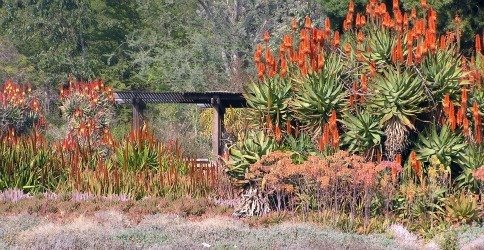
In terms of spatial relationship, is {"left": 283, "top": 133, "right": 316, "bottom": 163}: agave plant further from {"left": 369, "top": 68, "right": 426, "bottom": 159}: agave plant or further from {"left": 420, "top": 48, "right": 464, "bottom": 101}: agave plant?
{"left": 420, "top": 48, "right": 464, "bottom": 101}: agave plant

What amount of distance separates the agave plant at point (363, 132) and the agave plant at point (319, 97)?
1.12 ft

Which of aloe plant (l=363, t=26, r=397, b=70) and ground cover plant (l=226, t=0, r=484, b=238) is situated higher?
aloe plant (l=363, t=26, r=397, b=70)

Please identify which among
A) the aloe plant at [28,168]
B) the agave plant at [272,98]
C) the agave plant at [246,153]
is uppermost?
the agave plant at [272,98]

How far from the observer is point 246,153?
54.9ft

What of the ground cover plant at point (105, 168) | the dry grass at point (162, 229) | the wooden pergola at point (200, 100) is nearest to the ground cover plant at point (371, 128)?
the dry grass at point (162, 229)

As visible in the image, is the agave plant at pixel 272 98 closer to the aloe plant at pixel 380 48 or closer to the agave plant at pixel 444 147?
the aloe plant at pixel 380 48

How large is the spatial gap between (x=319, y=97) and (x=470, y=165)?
8.35 feet

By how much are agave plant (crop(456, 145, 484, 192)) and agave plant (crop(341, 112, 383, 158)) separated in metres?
1.33

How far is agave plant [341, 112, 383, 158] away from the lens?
53.7 feet

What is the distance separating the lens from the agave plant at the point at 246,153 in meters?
16.6

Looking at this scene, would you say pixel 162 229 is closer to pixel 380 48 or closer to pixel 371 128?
pixel 371 128

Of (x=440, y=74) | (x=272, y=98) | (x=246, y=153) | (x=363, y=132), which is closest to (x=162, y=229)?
(x=246, y=153)

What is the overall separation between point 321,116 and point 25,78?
3325cm

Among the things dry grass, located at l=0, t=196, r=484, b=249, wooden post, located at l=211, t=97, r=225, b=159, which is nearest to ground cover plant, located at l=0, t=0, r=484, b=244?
dry grass, located at l=0, t=196, r=484, b=249
